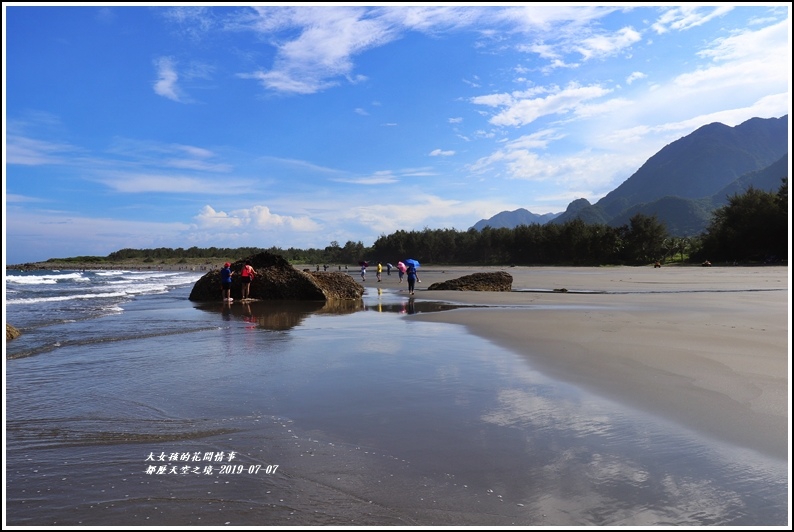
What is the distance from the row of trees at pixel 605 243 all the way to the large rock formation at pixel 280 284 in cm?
2080

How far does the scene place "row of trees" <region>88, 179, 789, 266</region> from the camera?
57.2 metres

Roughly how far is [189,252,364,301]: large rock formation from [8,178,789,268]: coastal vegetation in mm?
5841

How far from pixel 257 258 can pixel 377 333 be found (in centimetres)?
1291

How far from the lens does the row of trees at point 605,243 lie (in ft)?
188

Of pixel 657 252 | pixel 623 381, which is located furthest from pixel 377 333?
pixel 657 252

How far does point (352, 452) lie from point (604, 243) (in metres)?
74.7

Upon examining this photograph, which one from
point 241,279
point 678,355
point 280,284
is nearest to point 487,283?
point 280,284

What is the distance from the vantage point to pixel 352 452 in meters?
4.11

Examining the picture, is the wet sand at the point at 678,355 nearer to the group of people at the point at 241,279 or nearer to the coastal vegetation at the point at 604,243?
the group of people at the point at 241,279

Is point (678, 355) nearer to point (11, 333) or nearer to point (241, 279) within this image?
point (11, 333)

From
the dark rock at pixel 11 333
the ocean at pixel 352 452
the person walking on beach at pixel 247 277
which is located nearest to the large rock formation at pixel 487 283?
the person walking on beach at pixel 247 277

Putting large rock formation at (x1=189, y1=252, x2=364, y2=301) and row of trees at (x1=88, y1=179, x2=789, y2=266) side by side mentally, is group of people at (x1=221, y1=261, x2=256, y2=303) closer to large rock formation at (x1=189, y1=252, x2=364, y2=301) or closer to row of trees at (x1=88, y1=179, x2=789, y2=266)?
large rock formation at (x1=189, y1=252, x2=364, y2=301)

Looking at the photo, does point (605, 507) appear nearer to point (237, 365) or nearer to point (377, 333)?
point (237, 365)

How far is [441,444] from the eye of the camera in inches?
169
